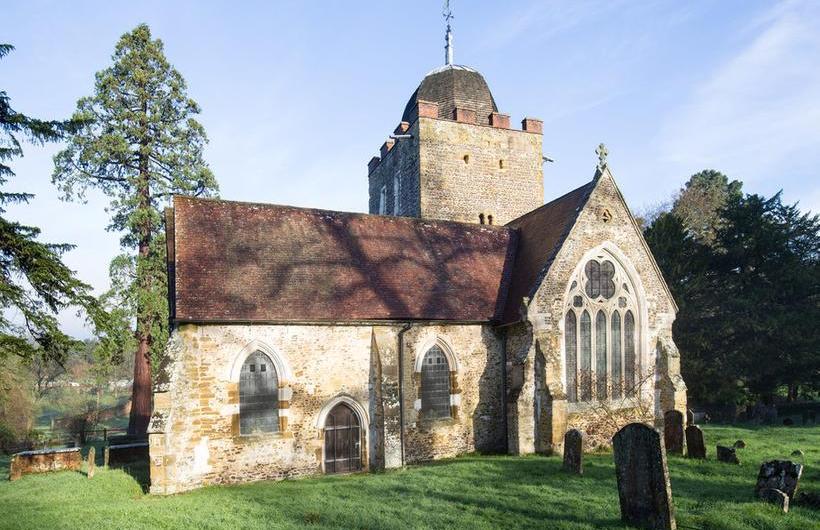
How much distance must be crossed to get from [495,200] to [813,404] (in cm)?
2164

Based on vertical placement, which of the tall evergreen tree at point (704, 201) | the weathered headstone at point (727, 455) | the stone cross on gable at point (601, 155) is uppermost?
the tall evergreen tree at point (704, 201)

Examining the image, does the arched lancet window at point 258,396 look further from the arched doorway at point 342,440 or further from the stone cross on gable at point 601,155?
the stone cross on gable at point 601,155

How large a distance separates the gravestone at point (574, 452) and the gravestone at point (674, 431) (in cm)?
409

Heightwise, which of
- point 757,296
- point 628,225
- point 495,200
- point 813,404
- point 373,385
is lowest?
point 813,404

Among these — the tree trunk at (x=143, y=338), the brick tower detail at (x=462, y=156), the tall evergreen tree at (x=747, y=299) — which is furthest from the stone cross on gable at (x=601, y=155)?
the tree trunk at (x=143, y=338)

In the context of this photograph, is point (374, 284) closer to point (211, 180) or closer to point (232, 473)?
point (232, 473)

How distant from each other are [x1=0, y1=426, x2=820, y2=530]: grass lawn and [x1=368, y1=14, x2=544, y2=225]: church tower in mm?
13684

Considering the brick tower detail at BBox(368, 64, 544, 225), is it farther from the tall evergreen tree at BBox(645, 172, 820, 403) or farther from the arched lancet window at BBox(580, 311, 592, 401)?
the arched lancet window at BBox(580, 311, 592, 401)

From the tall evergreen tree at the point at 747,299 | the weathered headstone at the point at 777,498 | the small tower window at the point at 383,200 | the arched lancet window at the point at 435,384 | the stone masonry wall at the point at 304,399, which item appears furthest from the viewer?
the small tower window at the point at 383,200

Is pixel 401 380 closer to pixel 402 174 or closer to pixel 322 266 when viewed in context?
pixel 322 266

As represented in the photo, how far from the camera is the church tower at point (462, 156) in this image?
2664 centimetres

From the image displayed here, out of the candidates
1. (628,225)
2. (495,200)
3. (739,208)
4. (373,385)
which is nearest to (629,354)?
(628,225)

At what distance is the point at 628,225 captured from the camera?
19016 millimetres

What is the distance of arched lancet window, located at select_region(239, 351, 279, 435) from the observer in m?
15.5
